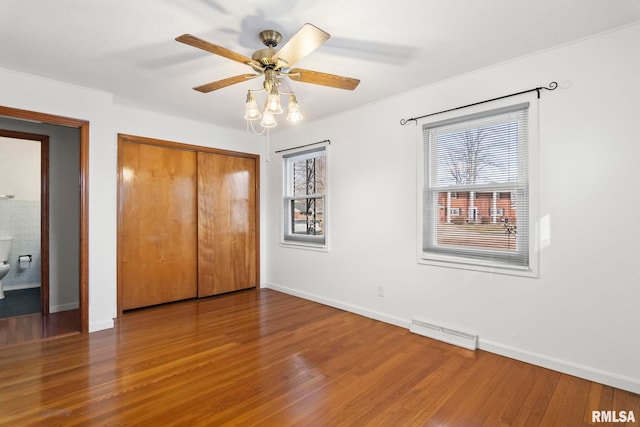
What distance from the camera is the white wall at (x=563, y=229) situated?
219 centimetres

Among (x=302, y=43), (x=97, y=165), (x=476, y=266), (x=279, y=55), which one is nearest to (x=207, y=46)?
(x=279, y=55)

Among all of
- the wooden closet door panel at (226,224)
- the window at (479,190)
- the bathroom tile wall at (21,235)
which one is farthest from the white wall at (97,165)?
the window at (479,190)

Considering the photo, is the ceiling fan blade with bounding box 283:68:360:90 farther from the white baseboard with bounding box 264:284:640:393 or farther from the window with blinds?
the white baseboard with bounding box 264:284:640:393

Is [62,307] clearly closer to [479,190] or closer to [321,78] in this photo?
[321,78]

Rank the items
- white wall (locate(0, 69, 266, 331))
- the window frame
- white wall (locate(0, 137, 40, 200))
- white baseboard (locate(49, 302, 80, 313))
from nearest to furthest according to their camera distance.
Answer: white wall (locate(0, 69, 266, 331)) → white baseboard (locate(49, 302, 80, 313)) → the window frame → white wall (locate(0, 137, 40, 200))

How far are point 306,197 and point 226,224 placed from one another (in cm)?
128

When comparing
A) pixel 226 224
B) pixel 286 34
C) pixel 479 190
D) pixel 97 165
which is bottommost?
pixel 226 224

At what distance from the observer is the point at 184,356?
2.67 meters

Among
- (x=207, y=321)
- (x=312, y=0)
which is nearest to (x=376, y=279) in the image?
(x=207, y=321)

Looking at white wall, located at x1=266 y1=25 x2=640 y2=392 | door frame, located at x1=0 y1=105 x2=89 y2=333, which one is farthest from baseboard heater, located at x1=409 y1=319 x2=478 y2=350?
door frame, located at x1=0 y1=105 x2=89 y2=333

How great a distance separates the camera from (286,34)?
2252mm

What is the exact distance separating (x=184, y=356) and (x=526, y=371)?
2729 millimetres

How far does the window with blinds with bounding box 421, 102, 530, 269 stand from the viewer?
2.68m

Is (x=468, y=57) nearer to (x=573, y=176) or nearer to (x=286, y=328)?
(x=573, y=176)
